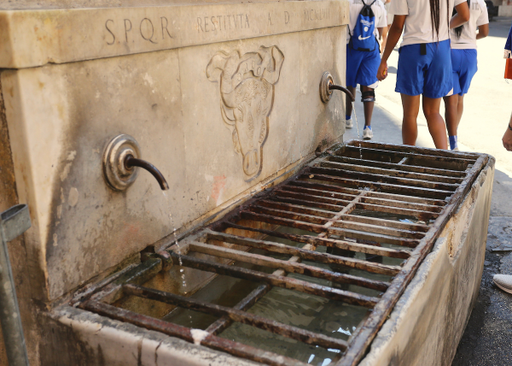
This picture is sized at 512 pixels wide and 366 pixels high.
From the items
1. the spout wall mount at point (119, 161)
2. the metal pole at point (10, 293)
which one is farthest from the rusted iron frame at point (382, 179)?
the metal pole at point (10, 293)

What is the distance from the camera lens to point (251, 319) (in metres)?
1.91

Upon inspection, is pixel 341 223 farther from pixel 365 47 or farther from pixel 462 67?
pixel 365 47

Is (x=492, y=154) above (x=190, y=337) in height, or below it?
below

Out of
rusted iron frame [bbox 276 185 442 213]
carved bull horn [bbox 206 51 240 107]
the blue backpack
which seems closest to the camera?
carved bull horn [bbox 206 51 240 107]

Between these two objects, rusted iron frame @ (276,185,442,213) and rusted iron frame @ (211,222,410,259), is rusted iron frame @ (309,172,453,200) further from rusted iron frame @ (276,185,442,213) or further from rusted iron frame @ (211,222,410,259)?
rusted iron frame @ (211,222,410,259)

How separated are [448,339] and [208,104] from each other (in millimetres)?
1720

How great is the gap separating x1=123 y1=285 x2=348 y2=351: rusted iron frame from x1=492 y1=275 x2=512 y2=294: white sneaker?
7.29ft

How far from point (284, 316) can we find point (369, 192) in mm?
978

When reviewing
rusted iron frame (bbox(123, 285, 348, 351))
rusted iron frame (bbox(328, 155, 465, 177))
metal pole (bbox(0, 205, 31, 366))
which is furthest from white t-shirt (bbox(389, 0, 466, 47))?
metal pole (bbox(0, 205, 31, 366))

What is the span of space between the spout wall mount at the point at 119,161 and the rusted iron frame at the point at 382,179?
1.71 m

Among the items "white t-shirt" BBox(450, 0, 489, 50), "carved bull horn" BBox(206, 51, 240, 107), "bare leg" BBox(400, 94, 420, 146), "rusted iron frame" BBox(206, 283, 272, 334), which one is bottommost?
"rusted iron frame" BBox(206, 283, 272, 334)

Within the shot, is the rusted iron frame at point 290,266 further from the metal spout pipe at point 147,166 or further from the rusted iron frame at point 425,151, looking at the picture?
the rusted iron frame at point 425,151

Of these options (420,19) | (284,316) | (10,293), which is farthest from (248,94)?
(420,19)

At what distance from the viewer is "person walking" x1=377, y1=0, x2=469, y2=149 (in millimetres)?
4629
